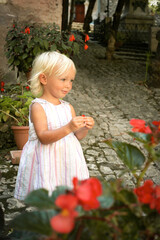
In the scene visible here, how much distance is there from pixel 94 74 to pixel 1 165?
6.74m

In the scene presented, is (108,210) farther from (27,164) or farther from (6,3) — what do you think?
(6,3)

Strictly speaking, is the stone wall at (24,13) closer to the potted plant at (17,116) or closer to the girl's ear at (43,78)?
the potted plant at (17,116)

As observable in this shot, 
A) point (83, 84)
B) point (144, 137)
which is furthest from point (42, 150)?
point (83, 84)

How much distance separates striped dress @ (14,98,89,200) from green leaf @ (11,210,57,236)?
1.44 metres

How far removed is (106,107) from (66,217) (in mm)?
6215

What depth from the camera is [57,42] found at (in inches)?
177

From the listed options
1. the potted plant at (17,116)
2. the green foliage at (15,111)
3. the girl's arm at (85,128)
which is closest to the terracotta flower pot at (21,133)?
the potted plant at (17,116)

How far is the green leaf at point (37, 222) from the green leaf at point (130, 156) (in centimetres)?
33

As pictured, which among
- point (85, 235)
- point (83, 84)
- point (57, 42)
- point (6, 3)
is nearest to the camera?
point (85, 235)

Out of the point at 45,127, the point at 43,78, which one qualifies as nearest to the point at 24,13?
the point at 43,78

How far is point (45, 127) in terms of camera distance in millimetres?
1988

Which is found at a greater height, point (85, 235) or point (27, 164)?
point (85, 235)

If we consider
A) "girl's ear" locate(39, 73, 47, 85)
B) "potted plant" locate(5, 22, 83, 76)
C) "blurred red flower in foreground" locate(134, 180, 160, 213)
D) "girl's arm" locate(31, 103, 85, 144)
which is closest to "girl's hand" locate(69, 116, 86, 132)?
"girl's arm" locate(31, 103, 85, 144)

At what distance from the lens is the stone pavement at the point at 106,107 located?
3551 millimetres
